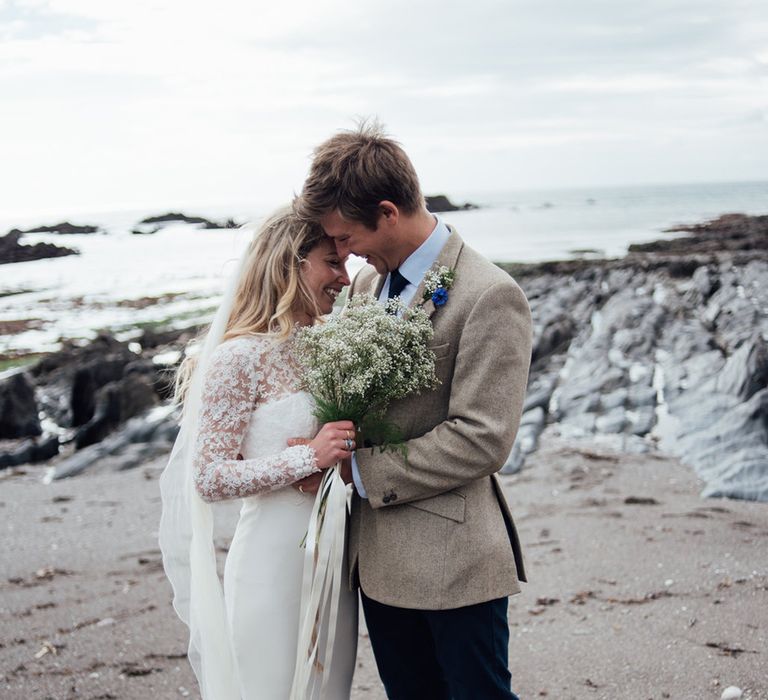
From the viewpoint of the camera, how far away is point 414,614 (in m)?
3.45

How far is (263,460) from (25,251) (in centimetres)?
5548

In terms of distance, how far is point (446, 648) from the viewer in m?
3.21

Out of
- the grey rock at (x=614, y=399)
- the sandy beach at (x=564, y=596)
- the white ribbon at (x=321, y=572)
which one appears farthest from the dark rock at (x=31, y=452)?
the white ribbon at (x=321, y=572)

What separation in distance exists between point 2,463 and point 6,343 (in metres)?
12.3

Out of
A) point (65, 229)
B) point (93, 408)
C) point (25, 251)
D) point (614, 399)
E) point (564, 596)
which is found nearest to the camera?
point (564, 596)

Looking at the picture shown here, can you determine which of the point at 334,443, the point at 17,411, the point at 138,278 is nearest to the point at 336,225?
the point at 334,443

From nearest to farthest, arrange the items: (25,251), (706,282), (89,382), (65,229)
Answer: (89,382) → (706,282) → (25,251) → (65,229)

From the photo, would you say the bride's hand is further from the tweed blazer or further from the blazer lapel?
the blazer lapel

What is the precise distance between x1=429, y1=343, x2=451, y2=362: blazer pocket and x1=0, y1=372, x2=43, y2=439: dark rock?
13.3 metres

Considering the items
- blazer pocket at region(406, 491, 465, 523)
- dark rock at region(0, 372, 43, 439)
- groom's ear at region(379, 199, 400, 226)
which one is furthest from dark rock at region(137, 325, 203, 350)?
blazer pocket at region(406, 491, 465, 523)

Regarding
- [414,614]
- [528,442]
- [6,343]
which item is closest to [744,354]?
[528,442]

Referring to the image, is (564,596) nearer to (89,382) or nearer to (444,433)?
(444,433)

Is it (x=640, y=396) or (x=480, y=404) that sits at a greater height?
(x=480, y=404)

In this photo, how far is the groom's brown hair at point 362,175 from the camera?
3.15m
